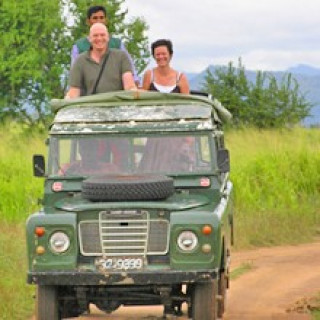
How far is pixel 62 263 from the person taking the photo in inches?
381

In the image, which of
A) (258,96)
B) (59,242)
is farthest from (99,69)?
(258,96)

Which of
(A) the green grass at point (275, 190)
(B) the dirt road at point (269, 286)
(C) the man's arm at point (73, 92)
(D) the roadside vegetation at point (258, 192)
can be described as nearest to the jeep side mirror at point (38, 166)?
(C) the man's arm at point (73, 92)

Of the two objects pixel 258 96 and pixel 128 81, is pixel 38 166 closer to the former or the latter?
pixel 128 81

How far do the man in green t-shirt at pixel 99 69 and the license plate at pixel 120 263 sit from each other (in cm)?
255

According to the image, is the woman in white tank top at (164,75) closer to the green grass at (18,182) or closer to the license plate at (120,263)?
the license plate at (120,263)

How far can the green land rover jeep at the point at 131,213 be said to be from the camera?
381 inches

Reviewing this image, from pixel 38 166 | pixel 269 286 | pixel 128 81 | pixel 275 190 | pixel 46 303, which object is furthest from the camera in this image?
pixel 275 190

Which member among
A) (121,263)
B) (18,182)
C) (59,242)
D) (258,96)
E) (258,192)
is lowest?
(258,192)

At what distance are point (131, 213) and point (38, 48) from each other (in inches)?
1372

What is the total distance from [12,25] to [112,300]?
113 feet

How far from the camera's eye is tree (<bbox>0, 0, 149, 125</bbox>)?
4312cm

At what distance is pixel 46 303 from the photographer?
9.88 metres

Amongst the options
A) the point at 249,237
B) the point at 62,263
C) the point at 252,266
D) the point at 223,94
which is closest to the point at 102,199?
the point at 62,263

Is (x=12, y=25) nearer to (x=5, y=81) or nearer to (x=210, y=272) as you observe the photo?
(x=5, y=81)
